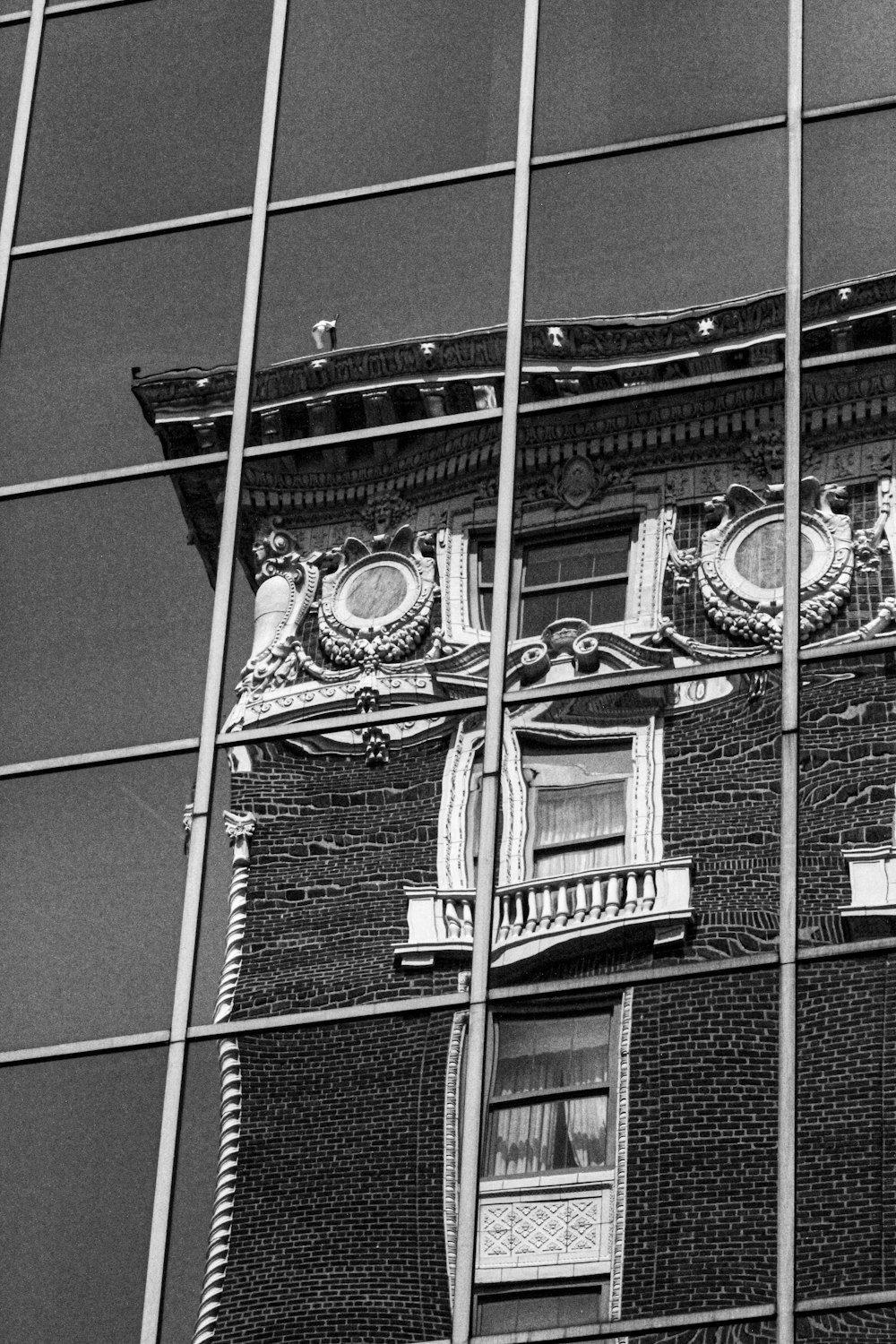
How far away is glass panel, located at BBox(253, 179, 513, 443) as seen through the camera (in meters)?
18.1

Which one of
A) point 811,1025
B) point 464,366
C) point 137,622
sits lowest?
point 811,1025

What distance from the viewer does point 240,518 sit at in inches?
711

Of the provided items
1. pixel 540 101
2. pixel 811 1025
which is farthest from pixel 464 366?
pixel 811 1025

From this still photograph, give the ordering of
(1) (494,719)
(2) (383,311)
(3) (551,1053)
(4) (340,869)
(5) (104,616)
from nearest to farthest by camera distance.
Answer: (3) (551,1053), (4) (340,869), (1) (494,719), (5) (104,616), (2) (383,311)

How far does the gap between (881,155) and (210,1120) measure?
797 centimetres

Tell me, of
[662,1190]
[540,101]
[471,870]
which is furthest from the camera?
[540,101]

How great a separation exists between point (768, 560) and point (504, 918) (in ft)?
9.60

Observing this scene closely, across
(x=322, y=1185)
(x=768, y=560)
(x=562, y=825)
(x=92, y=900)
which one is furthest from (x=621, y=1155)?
(x=768, y=560)

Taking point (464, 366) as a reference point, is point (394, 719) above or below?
below

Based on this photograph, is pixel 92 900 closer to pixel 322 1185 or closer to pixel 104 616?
pixel 104 616

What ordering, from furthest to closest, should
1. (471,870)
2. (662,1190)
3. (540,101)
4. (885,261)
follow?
(540,101) → (885,261) → (471,870) → (662,1190)

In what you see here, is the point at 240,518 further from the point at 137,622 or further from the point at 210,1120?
the point at 210,1120

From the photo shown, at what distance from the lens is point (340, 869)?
16.5m

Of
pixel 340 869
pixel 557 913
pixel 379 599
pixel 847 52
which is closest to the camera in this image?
pixel 557 913
